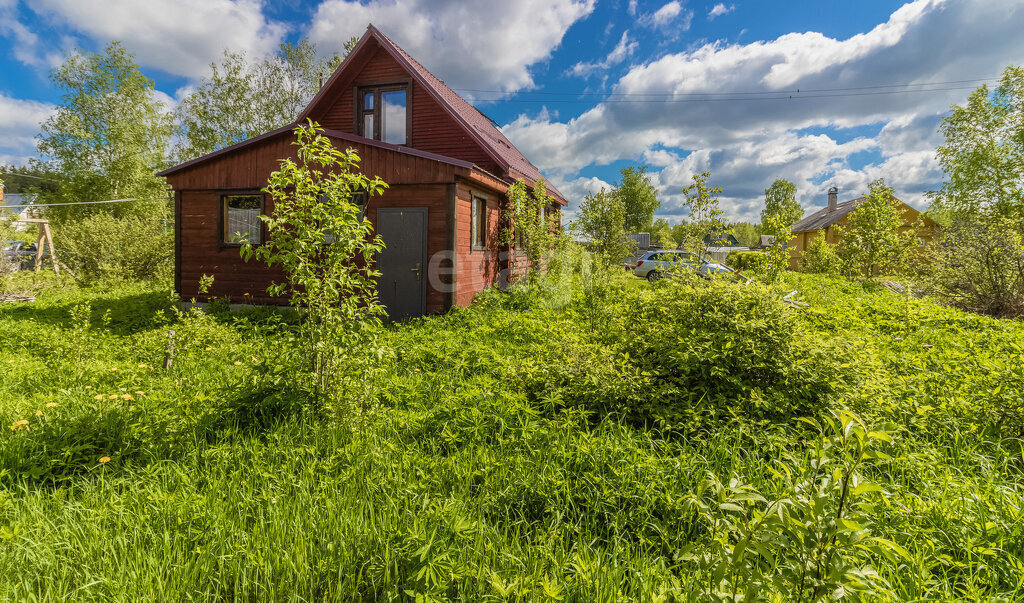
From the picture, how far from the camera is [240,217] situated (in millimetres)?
10312

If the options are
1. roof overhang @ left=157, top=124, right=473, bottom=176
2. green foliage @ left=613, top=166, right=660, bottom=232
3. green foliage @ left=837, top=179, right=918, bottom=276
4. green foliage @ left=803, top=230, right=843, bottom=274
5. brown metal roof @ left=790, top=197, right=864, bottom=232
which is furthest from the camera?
green foliage @ left=613, top=166, right=660, bottom=232

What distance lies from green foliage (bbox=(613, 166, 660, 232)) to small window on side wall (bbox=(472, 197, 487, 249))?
143 ft

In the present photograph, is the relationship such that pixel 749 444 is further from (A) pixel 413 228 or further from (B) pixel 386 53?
(B) pixel 386 53

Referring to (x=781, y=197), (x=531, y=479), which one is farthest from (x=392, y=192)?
(x=781, y=197)

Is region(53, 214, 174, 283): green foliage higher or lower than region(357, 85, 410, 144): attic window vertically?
lower

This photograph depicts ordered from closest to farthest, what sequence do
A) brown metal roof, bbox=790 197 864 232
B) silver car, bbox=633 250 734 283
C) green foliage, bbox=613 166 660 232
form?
silver car, bbox=633 250 734 283
brown metal roof, bbox=790 197 864 232
green foliage, bbox=613 166 660 232

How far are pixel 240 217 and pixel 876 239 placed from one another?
2125 centimetres

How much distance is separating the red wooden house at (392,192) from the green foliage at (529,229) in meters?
0.36

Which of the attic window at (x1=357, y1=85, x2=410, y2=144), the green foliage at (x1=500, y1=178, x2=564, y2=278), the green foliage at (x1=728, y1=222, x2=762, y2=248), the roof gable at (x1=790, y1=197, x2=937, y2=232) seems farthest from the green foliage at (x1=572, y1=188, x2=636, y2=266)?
the green foliage at (x1=728, y1=222, x2=762, y2=248)

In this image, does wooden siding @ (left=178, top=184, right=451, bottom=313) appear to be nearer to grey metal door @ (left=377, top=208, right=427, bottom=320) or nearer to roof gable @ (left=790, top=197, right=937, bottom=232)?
grey metal door @ (left=377, top=208, right=427, bottom=320)

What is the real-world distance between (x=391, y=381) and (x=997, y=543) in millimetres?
4565

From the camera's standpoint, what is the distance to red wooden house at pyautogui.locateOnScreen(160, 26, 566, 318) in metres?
9.08

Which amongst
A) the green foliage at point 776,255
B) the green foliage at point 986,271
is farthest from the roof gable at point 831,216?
the green foliage at point 776,255

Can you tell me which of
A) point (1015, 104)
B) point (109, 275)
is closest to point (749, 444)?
point (109, 275)
